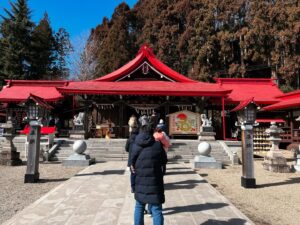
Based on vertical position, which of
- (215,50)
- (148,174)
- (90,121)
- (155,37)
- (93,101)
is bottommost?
(148,174)

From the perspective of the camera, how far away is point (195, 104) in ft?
58.9

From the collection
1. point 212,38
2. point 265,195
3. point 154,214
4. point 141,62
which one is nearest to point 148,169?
point 154,214

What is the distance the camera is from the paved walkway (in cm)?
480

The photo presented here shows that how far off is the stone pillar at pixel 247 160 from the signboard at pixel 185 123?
883 cm

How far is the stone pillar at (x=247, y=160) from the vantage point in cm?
782

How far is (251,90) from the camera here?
22.9 metres

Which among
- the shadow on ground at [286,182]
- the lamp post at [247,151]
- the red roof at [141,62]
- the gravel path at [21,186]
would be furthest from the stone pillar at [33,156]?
the red roof at [141,62]

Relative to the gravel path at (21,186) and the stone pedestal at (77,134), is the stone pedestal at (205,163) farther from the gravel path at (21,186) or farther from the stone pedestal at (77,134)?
the stone pedestal at (77,134)

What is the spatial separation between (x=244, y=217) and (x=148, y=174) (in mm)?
2315

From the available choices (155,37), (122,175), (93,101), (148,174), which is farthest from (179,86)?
(155,37)

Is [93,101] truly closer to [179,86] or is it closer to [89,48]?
[179,86]

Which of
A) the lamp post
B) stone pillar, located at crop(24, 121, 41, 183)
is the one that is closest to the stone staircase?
stone pillar, located at crop(24, 121, 41, 183)

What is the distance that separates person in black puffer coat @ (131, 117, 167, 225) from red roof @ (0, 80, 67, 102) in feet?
56.8

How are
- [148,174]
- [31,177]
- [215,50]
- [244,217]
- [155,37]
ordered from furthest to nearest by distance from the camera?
[155,37] → [215,50] → [31,177] → [244,217] → [148,174]
